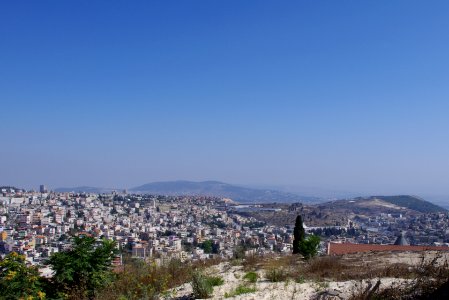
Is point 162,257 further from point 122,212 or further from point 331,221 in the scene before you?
point 331,221

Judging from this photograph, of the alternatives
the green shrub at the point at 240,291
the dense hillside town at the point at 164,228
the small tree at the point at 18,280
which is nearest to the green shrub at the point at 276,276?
the green shrub at the point at 240,291

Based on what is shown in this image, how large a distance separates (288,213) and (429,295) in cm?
10735

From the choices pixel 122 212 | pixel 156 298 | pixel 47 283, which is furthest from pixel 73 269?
pixel 122 212

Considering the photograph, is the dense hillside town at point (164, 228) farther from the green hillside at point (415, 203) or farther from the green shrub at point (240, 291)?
the green shrub at point (240, 291)

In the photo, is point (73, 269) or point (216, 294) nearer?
point (216, 294)

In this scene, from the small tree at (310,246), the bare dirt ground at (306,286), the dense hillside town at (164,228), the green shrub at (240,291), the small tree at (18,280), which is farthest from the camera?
the dense hillside town at (164,228)

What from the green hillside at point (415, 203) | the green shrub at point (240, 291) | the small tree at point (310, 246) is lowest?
the green hillside at point (415, 203)

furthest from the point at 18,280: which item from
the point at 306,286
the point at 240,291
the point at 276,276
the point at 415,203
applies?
the point at 415,203

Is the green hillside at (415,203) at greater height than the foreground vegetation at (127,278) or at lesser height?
lesser

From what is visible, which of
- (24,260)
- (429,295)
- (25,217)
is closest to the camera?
(429,295)

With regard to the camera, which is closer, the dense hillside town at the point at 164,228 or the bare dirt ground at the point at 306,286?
the bare dirt ground at the point at 306,286

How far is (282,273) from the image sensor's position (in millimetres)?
8633

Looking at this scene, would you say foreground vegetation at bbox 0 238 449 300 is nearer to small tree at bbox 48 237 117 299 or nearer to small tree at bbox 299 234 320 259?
small tree at bbox 48 237 117 299

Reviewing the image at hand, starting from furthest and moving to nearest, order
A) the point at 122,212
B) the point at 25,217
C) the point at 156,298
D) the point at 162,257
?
the point at 122,212 < the point at 25,217 < the point at 162,257 < the point at 156,298
